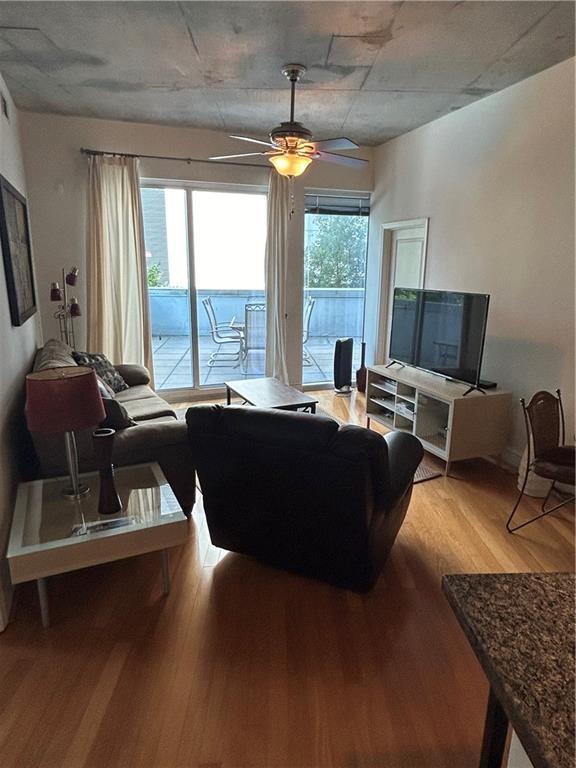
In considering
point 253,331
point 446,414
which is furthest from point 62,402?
point 253,331

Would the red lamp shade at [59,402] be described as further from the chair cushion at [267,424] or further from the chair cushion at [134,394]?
the chair cushion at [134,394]

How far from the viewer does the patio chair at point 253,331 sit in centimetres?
555

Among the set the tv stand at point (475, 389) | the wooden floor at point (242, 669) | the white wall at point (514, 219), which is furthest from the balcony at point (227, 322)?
the wooden floor at point (242, 669)

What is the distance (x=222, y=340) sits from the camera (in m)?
5.55

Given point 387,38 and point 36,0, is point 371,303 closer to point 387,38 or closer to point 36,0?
point 387,38

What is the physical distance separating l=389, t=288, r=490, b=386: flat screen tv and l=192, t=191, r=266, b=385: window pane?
183cm

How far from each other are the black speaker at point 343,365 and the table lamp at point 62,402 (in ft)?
12.4

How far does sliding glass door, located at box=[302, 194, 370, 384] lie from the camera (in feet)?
18.3

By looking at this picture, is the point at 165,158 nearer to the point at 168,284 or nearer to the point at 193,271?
the point at 193,271

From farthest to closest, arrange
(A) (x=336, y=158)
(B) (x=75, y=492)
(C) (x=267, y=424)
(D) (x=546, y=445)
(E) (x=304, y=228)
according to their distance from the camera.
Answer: (E) (x=304, y=228), (A) (x=336, y=158), (D) (x=546, y=445), (B) (x=75, y=492), (C) (x=267, y=424)

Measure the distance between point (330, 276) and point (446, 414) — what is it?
258cm

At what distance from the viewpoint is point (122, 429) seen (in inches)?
105

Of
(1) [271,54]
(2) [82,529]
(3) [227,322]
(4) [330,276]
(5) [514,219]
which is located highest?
(1) [271,54]

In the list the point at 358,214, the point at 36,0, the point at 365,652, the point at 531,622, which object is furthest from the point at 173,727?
the point at 358,214
